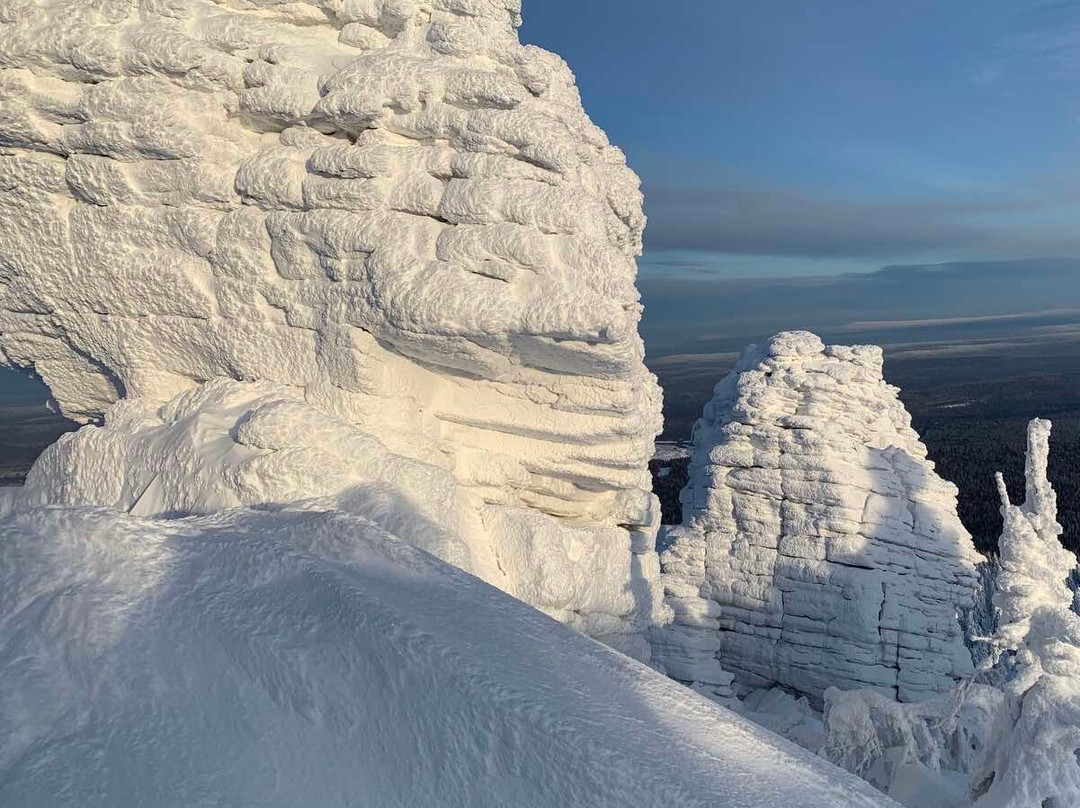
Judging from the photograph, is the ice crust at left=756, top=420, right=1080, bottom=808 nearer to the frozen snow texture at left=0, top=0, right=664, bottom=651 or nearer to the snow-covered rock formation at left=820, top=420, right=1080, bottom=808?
the snow-covered rock formation at left=820, top=420, right=1080, bottom=808

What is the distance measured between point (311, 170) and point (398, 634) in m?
4.20

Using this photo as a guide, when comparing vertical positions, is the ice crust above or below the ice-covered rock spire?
below

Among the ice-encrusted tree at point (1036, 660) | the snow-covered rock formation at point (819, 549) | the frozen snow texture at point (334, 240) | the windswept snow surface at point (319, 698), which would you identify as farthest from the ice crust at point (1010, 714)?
the frozen snow texture at point (334, 240)

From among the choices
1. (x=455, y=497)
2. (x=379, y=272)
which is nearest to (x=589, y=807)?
(x=455, y=497)

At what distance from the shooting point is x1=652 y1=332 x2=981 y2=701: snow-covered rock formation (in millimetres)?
11844

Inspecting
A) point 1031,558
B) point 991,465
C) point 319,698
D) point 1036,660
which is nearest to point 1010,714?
point 1036,660

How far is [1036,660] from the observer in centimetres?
575

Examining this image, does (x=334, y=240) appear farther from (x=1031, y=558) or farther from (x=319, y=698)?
(x=1031, y=558)

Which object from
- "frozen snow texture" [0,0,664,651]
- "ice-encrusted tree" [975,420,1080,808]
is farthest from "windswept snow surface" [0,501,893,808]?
"ice-encrusted tree" [975,420,1080,808]

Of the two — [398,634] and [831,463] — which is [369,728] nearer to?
[398,634]

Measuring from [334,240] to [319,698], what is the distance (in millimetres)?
3941

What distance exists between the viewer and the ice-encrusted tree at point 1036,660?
4941 mm

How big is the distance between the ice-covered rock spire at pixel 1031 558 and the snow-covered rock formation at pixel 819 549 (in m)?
4.99

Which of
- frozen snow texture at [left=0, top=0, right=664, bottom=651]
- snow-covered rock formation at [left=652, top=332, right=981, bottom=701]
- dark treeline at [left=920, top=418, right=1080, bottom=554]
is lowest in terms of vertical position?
dark treeline at [left=920, top=418, right=1080, bottom=554]
